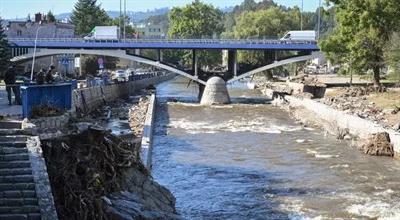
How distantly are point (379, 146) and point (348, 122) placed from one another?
818 centimetres

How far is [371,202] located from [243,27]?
347 ft

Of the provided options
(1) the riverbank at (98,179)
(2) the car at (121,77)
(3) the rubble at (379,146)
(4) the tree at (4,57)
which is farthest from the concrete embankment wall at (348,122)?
(4) the tree at (4,57)

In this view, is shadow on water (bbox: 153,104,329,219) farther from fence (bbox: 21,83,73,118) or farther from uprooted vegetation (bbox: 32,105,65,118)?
uprooted vegetation (bbox: 32,105,65,118)

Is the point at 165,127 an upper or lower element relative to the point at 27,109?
lower

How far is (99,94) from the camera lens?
173 feet

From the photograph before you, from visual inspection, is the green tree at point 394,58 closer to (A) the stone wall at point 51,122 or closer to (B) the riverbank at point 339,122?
(B) the riverbank at point 339,122

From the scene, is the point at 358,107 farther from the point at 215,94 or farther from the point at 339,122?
the point at 215,94

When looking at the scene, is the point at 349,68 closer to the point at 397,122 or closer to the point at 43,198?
the point at 397,122

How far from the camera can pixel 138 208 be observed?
49.3 ft

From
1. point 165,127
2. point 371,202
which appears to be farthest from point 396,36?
point 371,202

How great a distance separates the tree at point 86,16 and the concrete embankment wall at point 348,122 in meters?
68.4

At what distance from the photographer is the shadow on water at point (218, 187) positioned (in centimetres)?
1969

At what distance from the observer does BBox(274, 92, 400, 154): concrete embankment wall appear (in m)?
31.0

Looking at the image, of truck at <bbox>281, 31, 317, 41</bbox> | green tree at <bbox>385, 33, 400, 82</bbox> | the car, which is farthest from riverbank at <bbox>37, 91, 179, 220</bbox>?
truck at <bbox>281, 31, 317, 41</bbox>
